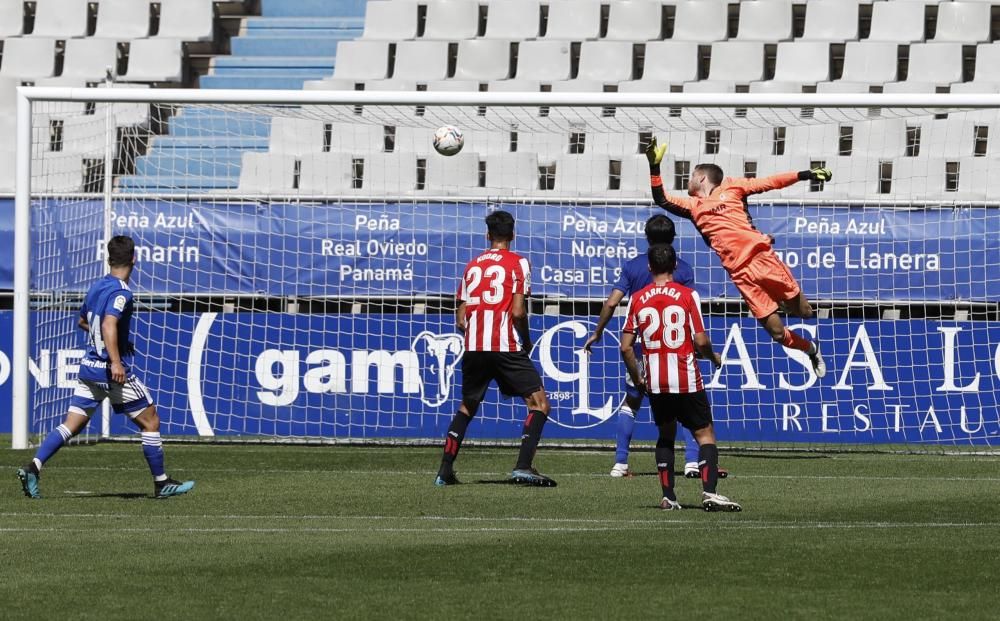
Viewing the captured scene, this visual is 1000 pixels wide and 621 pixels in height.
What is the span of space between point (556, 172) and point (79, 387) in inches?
338

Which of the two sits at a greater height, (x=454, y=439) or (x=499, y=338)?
(x=499, y=338)

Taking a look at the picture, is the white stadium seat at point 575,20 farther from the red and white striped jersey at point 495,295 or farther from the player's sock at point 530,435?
the player's sock at point 530,435

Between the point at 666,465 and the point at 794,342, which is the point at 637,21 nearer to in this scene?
the point at 794,342

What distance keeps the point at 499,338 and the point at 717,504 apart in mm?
2223

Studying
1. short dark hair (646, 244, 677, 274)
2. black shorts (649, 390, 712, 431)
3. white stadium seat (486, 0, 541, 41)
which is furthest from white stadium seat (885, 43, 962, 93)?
black shorts (649, 390, 712, 431)

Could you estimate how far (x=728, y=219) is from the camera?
12.3m

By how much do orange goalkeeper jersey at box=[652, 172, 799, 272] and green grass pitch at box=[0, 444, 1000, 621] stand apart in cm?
174

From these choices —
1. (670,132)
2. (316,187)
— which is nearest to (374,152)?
(316,187)

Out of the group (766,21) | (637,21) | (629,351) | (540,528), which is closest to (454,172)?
(637,21)

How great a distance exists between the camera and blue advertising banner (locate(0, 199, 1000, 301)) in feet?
52.1

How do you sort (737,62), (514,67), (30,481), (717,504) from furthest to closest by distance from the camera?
(514,67)
(737,62)
(30,481)
(717,504)

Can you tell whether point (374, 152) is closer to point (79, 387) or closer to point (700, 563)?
point (79, 387)

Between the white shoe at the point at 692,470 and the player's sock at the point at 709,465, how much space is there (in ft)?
7.71

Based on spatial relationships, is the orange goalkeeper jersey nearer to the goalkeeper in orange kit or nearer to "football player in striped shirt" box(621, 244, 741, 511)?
the goalkeeper in orange kit
